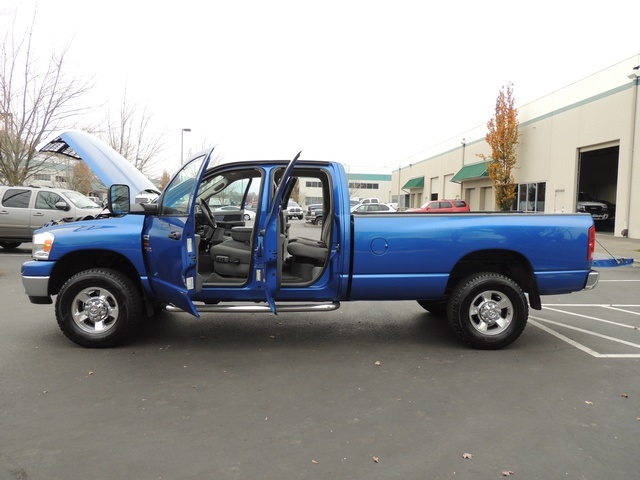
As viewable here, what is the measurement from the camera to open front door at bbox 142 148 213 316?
4773 millimetres

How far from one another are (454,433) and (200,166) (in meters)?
3.25

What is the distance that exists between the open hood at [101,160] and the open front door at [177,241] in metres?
0.86

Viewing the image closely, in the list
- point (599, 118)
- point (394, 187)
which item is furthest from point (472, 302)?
point (394, 187)

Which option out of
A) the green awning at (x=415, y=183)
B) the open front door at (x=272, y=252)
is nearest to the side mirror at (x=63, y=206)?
the open front door at (x=272, y=252)

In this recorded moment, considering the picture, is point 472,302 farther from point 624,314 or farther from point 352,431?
point 624,314

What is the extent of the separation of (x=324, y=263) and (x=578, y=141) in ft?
74.0

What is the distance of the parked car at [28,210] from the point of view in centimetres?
1362

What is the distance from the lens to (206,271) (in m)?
5.84

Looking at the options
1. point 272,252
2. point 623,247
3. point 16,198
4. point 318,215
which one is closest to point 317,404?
point 272,252

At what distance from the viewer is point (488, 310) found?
526cm

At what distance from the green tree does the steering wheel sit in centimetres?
2662

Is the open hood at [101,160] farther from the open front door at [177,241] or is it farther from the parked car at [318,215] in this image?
the parked car at [318,215]

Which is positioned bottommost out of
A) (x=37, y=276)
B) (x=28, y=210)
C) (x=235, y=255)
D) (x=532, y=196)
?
(x=37, y=276)

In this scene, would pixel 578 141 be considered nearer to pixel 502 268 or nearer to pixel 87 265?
pixel 502 268
